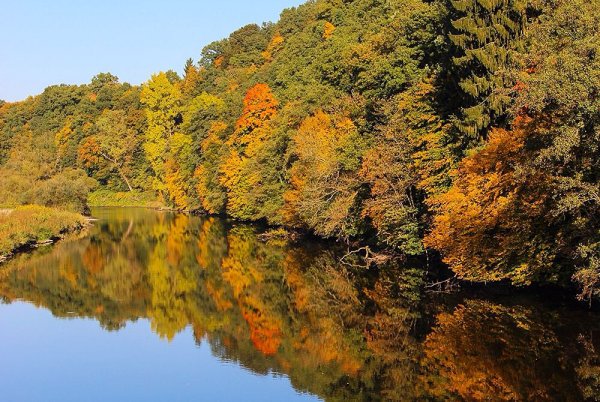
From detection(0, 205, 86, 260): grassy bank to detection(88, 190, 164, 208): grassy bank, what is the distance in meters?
46.6

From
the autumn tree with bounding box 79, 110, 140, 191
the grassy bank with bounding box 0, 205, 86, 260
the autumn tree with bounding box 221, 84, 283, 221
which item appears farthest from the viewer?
the autumn tree with bounding box 79, 110, 140, 191

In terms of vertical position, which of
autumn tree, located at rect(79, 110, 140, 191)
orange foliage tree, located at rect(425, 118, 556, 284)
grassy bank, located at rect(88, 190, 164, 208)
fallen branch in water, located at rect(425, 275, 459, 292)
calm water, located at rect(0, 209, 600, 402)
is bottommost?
calm water, located at rect(0, 209, 600, 402)

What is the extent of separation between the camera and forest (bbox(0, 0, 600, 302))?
68.7ft

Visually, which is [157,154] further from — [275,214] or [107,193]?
[275,214]

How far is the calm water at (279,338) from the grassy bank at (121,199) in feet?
231

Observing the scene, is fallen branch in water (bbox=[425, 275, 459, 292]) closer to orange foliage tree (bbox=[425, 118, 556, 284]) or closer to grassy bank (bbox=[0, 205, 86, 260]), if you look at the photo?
orange foliage tree (bbox=[425, 118, 556, 284])

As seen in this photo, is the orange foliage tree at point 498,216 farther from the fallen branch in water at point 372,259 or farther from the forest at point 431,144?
the fallen branch in water at point 372,259

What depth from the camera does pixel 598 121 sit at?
1862 centimetres

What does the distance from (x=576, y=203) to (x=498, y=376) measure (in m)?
6.26

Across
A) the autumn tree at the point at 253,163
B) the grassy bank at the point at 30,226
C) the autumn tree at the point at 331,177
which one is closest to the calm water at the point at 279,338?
the autumn tree at the point at 331,177

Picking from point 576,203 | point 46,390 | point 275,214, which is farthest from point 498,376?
point 275,214

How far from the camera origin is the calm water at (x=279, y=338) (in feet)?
60.1

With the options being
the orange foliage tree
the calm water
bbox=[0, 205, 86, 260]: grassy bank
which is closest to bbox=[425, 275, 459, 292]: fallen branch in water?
the calm water

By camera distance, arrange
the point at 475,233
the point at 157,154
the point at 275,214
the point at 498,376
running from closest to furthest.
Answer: the point at 498,376
the point at 475,233
the point at 275,214
the point at 157,154
